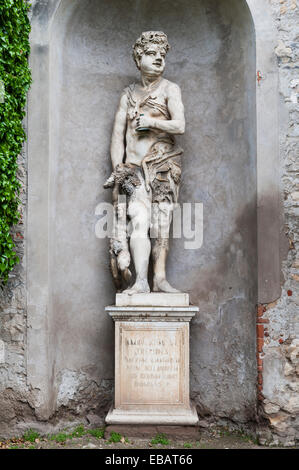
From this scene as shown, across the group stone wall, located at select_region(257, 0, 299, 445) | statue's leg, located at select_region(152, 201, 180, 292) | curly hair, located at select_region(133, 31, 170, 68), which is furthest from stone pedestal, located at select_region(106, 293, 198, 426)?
curly hair, located at select_region(133, 31, 170, 68)

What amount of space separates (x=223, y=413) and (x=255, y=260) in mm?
1567

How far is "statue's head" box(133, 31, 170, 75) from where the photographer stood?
203 inches

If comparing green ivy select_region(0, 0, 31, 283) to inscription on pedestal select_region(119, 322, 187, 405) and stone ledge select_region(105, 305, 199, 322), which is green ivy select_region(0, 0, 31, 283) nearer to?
stone ledge select_region(105, 305, 199, 322)

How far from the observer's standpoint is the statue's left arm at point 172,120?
507 cm

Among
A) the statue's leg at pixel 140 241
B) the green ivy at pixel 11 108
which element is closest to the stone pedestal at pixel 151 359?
the statue's leg at pixel 140 241

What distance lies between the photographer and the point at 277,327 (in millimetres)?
4750

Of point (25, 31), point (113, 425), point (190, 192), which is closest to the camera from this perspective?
point (113, 425)

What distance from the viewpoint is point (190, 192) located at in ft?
18.5

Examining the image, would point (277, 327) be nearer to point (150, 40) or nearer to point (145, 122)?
point (145, 122)

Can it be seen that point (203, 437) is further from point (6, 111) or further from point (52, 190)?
point (6, 111)

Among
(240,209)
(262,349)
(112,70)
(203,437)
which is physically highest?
(112,70)

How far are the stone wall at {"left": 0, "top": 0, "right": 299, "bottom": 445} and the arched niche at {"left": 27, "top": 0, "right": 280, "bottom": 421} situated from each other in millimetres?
94
